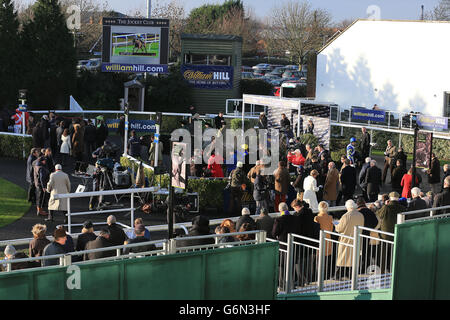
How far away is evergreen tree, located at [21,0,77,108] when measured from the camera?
34656 mm

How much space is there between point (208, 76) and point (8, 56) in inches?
430

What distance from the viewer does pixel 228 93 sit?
39.8m

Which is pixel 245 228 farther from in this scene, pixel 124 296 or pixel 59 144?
pixel 59 144

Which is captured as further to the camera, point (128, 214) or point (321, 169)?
point (321, 169)

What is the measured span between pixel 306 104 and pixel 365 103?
42.8 feet

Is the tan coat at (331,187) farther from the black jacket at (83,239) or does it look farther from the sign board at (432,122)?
the sign board at (432,122)

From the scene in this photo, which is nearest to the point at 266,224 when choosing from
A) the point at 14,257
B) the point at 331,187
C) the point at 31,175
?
the point at 14,257

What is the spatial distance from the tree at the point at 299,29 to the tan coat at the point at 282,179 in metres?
49.4

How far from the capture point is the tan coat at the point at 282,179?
1703cm

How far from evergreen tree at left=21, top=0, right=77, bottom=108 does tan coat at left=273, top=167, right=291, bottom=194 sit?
20.5 m

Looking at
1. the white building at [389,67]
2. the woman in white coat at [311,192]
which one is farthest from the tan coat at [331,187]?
the white building at [389,67]

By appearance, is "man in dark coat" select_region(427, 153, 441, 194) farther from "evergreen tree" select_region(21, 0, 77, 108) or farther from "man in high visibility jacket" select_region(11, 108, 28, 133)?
"evergreen tree" select_region(21, 0, 77, 108)
